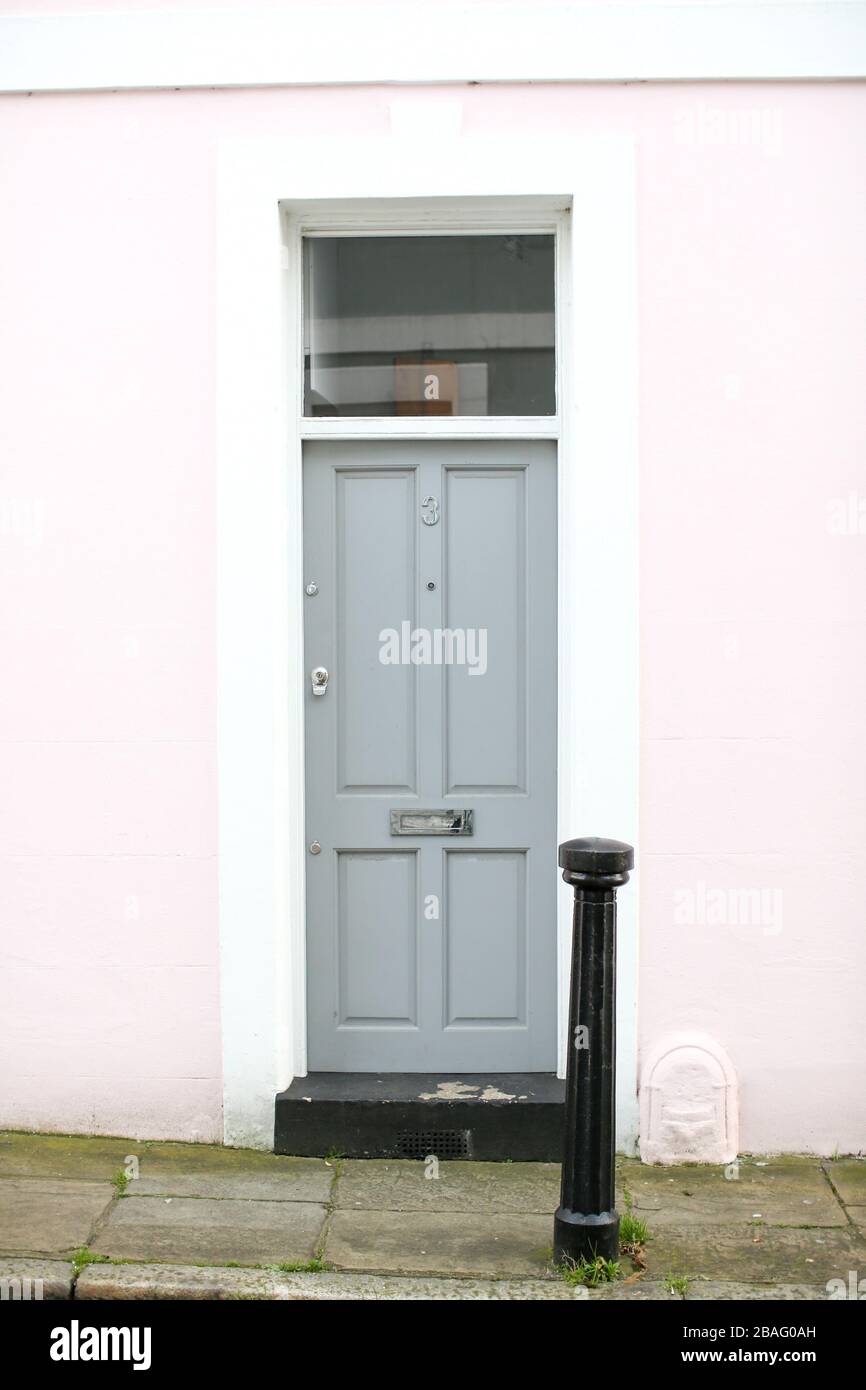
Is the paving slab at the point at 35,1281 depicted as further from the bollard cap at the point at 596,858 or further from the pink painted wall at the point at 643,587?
the bollard cap at the point at 596,858

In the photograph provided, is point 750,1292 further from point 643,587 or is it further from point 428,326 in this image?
point 428,326

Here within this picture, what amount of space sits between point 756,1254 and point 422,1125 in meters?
1.26

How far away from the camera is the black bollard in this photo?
3.75m

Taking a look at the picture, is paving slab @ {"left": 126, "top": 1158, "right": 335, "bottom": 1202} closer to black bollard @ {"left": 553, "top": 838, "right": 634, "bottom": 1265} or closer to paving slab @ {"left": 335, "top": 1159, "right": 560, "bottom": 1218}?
paving slab @ {"left": 335, "top": 1159, "right": 560, "bottom": 1218}

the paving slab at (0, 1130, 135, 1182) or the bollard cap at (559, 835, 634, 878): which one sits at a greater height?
the bollard cap at (559, 835, 634, 878)

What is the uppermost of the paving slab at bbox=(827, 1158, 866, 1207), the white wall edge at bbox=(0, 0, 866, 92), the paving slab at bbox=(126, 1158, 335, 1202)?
the white wall edge at bbox=(0, 0, 866, 92)

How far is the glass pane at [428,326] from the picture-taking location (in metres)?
4.97

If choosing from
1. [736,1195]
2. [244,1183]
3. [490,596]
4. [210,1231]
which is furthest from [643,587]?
[210,1231]

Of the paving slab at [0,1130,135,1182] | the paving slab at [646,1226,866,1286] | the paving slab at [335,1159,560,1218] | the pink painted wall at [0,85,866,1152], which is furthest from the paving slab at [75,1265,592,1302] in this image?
the pink painted wall at [0,85,866,1152]

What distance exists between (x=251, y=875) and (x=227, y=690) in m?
0.66

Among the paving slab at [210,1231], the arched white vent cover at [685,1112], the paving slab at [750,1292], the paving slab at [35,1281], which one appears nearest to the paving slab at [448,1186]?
the paving slab at [210,1231]

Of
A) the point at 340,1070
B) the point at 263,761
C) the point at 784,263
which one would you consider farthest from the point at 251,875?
the point at 784,263

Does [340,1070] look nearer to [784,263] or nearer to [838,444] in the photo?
[838,444]

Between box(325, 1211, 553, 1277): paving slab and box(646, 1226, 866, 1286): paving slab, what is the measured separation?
0.35 m
